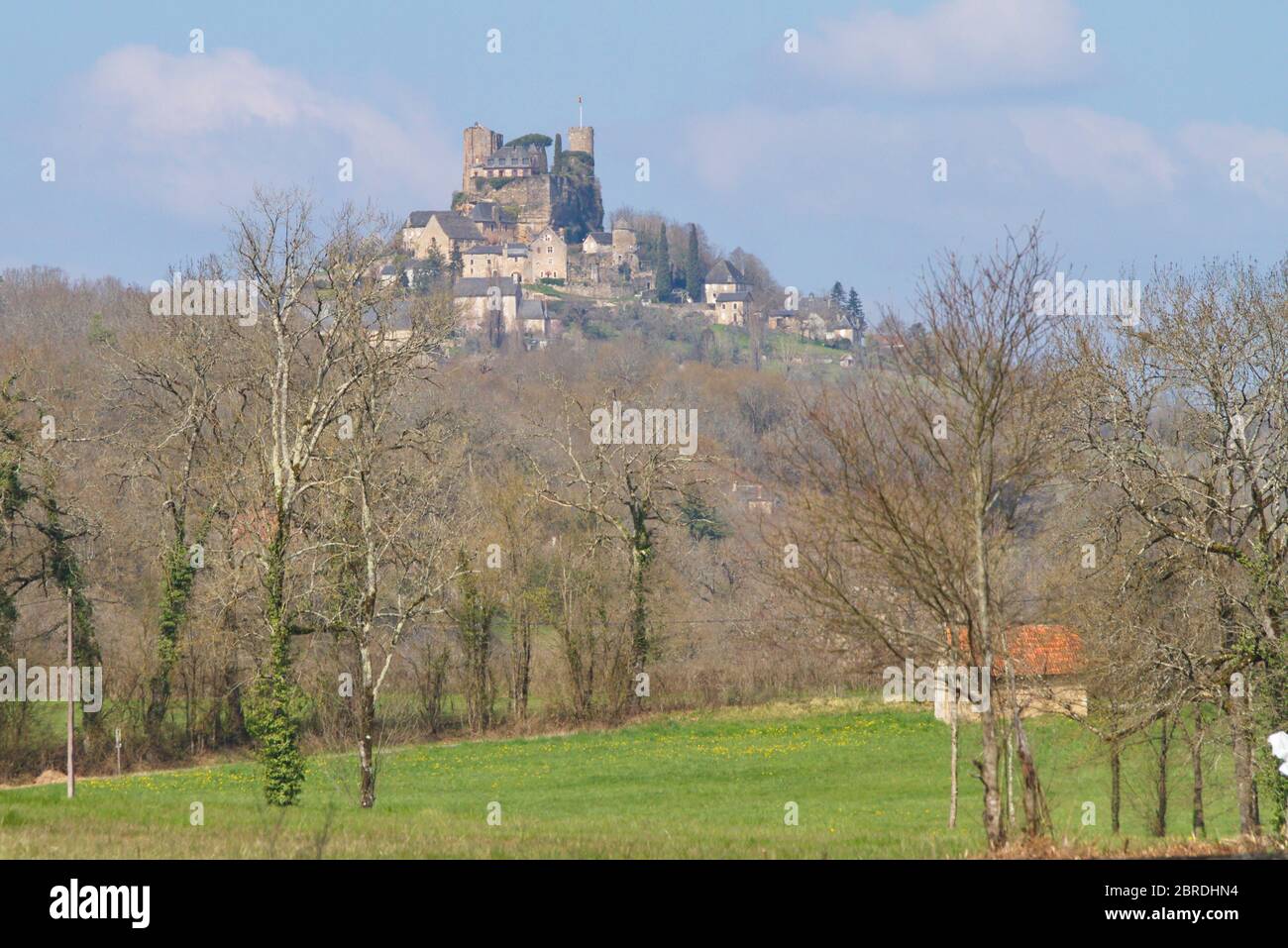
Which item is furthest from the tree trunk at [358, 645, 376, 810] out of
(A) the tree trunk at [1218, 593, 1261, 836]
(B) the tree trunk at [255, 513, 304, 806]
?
(A) the tree trunk at [1218, 593, 1261, 836]

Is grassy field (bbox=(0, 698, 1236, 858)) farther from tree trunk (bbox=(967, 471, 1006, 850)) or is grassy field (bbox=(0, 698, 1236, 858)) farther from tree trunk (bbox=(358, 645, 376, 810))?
tree trunk (bbox=(358, 645, 376, 810))

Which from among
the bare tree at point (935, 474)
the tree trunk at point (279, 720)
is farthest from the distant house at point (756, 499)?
the tree trunk at point (279, 720)

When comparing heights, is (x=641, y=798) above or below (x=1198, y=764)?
below

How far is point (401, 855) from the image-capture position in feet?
46.4

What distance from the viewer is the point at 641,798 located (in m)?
37.7

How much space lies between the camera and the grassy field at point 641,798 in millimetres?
15258

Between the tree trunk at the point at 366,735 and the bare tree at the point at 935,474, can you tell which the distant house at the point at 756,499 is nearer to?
the bare tree at the point at 935,474

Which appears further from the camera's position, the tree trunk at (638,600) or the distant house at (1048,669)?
the tree trunk at (638,600)

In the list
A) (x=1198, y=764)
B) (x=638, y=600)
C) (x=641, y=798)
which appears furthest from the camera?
(x=638, y=600)

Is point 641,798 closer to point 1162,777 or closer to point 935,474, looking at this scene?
point 1162,777

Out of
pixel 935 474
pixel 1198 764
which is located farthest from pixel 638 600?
pixel 935 474
